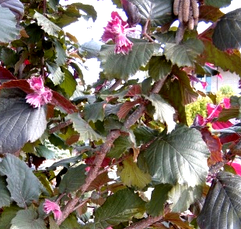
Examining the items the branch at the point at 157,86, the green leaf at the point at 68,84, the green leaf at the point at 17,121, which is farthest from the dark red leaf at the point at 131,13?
the green leaf at the point at 68,84

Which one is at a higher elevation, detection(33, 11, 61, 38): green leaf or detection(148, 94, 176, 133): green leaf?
detection(33, 11, 61, 38): green leaf

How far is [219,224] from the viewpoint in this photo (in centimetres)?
69

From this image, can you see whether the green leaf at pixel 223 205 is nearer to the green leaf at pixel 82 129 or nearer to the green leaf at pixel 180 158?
the green leaf at pixel 180 158

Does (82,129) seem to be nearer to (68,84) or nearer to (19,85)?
(19,85)

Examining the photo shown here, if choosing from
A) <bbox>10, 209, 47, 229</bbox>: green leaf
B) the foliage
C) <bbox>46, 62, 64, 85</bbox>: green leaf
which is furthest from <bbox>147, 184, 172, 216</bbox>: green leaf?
<bbox>46, 62, 64, 85</bbox>: green leaf

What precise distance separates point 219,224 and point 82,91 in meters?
0.78

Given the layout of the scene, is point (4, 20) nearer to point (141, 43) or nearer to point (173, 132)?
point (141, 43)

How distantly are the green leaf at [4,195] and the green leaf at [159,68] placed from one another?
38 cm

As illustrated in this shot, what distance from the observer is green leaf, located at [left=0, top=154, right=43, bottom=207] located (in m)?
0.78

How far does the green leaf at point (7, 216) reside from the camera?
0.73 metres

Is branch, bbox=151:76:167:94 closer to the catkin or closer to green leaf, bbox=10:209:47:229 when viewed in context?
the catkin

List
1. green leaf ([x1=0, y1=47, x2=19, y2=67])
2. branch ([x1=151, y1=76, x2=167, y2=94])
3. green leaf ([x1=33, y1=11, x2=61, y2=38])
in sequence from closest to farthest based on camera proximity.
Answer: branch ([x1=151, y1=76, x2=167, y2=94]) → green leaf ([x1=33, y1=11, x2=61, y2=38]) → green leaf ([x1=0, y1=47, x2=19, y2=67])

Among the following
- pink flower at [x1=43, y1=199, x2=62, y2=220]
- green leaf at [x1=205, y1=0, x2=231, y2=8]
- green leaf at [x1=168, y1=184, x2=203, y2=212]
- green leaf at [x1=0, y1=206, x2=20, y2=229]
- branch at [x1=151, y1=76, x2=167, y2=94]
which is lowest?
green leaf at [x1=0, y1=206, x2=20, y2=229]

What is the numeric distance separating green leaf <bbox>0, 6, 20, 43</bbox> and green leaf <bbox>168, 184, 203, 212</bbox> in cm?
42
